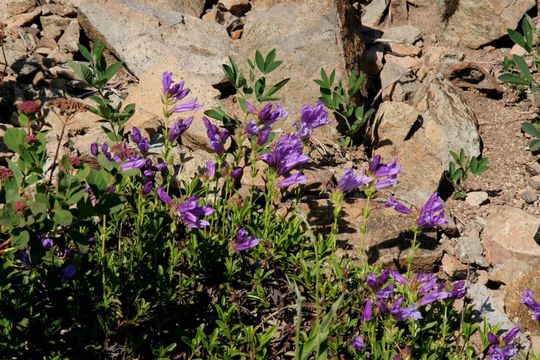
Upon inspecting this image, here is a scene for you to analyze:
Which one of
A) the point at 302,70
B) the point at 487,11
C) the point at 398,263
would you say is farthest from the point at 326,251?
the point at 487,11

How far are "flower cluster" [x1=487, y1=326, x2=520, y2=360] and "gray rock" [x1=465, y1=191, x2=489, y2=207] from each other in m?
1.82

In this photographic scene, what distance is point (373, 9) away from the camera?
7.38 metres

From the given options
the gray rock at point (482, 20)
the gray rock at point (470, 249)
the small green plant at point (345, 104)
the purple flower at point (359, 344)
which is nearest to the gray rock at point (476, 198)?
the gray rock at point (470, 249)

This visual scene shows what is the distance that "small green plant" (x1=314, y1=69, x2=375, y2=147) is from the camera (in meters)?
5.33

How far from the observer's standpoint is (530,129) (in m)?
5.51

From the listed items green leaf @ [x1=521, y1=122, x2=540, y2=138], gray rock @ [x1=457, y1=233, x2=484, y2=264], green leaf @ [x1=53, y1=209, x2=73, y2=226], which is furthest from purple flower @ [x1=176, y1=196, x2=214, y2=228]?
green leaf @ [x1=521, y1=122, x2=540, y2=138]

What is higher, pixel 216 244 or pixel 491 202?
pixel 216 244

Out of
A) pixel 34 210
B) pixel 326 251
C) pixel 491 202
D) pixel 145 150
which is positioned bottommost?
pixel 491 202

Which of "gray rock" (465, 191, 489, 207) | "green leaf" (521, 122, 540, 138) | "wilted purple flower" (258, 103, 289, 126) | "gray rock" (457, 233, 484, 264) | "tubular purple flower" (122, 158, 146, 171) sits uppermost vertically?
"tubular purple flower" (122, 158, 146, 171)

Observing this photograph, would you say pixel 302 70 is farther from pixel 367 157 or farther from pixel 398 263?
pixel 398 263

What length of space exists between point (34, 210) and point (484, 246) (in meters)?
3.24

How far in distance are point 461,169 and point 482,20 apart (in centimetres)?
248

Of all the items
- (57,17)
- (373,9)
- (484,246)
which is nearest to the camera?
(484,246)

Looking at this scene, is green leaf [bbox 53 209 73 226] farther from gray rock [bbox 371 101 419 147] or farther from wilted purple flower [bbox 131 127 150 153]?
gray rock [bbox 371 101 419 147]
